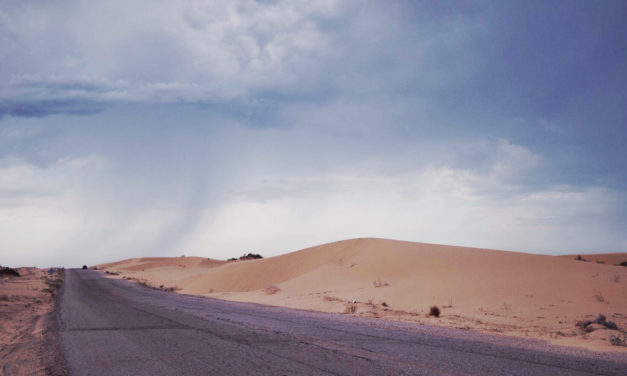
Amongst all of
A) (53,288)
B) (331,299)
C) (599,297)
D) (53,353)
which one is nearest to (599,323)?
(599,297)

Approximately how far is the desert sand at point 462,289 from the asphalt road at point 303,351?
2.73 meters

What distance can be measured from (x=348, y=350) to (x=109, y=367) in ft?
14.2

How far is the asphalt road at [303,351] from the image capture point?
6812mm

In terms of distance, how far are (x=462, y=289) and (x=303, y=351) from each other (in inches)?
616

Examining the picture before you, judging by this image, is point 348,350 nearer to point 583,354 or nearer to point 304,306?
point 583,354

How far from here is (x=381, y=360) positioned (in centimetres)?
743

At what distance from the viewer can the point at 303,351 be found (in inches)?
324

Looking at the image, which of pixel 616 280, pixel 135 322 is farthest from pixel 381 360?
pixel 616 280

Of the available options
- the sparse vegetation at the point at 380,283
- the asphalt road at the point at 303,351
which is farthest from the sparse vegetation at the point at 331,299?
the asphalt road at the point at 303,351

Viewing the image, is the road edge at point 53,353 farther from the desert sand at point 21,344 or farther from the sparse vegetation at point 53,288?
the sparse vegetation at point 53,288

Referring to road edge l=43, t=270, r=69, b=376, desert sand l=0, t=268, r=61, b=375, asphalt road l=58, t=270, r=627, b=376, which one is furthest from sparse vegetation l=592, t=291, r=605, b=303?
desert sand l=0, t=268, r=61, b=375

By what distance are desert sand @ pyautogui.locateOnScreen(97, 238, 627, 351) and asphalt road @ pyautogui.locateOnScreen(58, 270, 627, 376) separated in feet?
8.97

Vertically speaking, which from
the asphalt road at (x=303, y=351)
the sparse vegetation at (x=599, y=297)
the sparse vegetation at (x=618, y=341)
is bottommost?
the sparse vegetation at (x=618, y=341)

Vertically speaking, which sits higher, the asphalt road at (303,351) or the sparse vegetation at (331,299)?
the asphalt road at (303,351)
